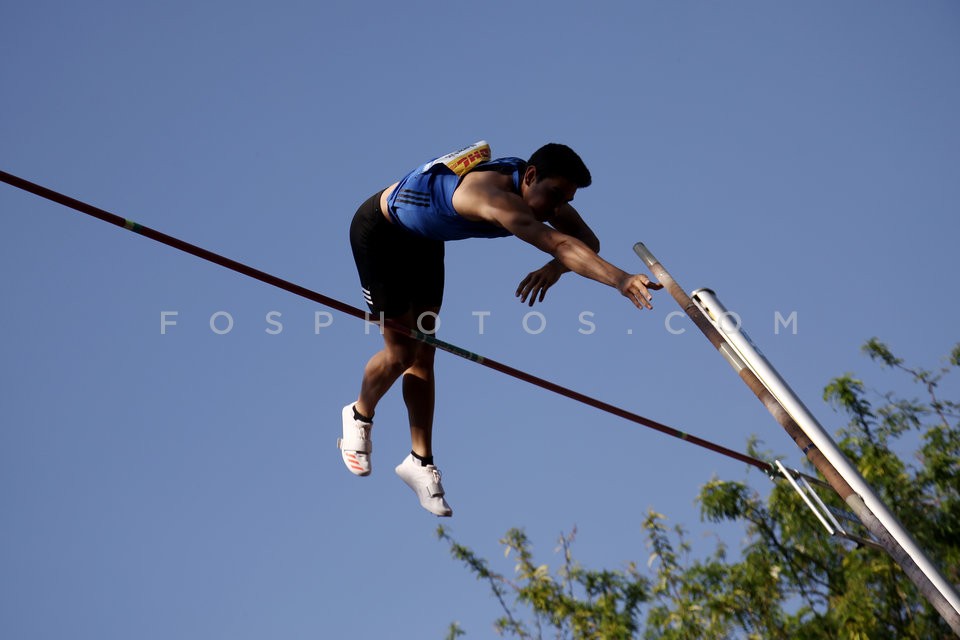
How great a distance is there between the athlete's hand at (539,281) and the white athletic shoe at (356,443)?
90 centimetres

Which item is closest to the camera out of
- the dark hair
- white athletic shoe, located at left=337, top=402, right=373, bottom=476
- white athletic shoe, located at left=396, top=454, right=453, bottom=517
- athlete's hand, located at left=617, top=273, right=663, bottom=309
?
athlete's hand, located at left=617, top=273, right=663, bottom=309

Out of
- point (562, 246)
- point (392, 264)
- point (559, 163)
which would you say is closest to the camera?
point (562, 246)

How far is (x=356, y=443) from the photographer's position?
569 cm

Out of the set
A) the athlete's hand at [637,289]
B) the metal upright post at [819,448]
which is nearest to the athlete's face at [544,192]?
the metal upright post at [819,448]

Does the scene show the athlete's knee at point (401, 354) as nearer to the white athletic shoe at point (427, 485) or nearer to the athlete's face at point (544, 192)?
the white athletic shoe at point (427, 485)

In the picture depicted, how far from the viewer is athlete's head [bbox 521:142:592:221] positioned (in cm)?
498

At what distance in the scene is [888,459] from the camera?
8461mm

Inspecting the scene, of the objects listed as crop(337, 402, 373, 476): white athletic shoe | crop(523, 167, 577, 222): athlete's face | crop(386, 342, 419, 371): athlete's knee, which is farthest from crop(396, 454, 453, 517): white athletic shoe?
crop(523, 167, 577, 222): athlete's face

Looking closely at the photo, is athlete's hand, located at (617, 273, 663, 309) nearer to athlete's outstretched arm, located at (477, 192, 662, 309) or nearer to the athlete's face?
athlete's outstretched arm, located at (477, 192, 662, 309)

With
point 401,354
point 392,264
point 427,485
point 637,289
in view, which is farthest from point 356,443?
point 637,289

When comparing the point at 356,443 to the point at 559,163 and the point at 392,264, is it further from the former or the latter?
the point at 559,163

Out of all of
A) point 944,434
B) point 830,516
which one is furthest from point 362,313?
point 944,434

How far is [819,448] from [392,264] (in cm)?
187

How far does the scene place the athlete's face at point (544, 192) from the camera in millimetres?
4984
